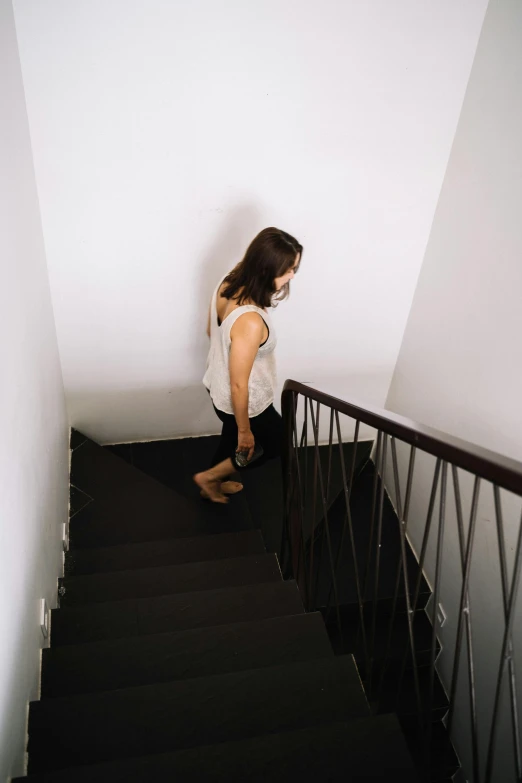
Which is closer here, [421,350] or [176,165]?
[176,165]

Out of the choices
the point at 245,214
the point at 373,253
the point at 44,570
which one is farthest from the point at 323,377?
the point at 44,570

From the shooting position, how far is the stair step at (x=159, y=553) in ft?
8.89

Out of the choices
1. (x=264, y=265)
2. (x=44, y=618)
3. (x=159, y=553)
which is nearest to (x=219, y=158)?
(x=264, y=265)

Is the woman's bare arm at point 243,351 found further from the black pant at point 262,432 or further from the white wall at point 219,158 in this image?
the white wall at point 219,158

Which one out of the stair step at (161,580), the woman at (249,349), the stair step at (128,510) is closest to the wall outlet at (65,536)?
the stair step at (128,510)

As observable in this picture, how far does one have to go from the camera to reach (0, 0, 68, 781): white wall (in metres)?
1.61

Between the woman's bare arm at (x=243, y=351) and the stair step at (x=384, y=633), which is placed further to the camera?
the stair step at (x=384, y=633)

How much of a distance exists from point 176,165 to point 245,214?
0.43m

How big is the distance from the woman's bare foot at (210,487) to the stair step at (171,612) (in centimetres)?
102

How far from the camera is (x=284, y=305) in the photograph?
3.46m

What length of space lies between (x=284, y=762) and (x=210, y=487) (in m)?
1.91

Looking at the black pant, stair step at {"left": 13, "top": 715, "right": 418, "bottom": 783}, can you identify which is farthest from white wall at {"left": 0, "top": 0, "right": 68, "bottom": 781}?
the black pant

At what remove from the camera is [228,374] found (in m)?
2.71

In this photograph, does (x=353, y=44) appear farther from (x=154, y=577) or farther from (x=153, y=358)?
(x=154, y=577)
